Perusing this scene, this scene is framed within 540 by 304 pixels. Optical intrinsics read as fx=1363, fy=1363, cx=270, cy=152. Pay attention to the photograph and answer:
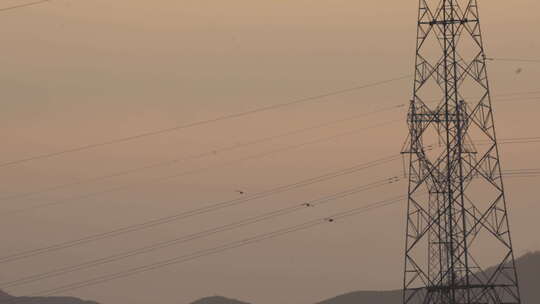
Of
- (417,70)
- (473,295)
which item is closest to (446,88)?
(417,70)

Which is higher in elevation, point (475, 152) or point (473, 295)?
point (475, 152)

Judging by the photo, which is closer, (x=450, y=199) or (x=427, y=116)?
(x=450, y=199)

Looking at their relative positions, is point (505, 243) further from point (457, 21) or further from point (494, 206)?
point (457, 21)

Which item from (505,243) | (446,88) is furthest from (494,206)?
(446,88)

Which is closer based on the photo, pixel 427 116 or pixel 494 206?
pixel 494 206

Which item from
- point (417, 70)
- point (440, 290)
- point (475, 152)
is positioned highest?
point (417, 70)

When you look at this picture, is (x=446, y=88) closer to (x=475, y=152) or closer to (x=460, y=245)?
(x=475, y=152)

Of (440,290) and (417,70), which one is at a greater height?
(417,70)

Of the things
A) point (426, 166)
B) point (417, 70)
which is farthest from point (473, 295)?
point (417, 70)
